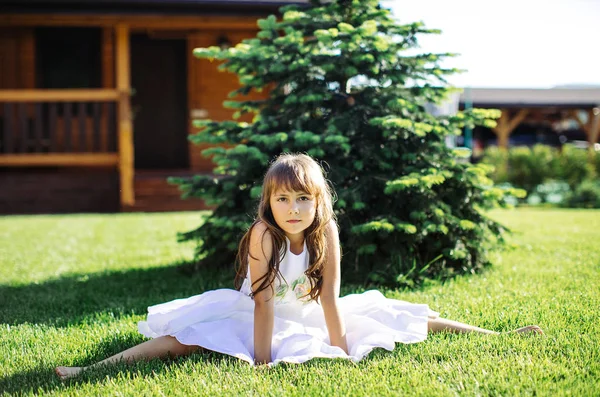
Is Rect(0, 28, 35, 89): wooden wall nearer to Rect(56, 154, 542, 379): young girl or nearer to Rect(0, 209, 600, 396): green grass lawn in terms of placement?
Rect(0, 209, 600, 396): green grass lawn

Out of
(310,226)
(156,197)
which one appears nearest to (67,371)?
(310,226)

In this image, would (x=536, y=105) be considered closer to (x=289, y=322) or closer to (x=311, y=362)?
(x=289, y=322)

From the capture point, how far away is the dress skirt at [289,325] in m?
3.12

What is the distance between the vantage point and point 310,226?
332 centimetres

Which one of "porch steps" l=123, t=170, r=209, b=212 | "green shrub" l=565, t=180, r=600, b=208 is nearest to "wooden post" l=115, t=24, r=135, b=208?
"porch steps" l=123, t=170, r=209, b=212

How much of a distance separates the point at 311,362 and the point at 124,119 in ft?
27.4

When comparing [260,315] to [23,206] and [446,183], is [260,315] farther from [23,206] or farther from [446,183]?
[23,206]

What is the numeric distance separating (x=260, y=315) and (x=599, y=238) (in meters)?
5.69

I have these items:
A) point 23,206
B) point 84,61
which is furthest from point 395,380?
point 84,61

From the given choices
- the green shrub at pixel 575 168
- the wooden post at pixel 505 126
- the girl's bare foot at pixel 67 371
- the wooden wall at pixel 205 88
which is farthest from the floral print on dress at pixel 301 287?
the wooden post at pixel 505 126

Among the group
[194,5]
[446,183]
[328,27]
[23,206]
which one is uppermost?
[194,5]

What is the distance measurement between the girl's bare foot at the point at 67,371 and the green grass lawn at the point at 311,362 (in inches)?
2.5

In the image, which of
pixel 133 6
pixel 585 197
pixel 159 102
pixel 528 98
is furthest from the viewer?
pixel 528 98

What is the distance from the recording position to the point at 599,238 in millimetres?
7328
